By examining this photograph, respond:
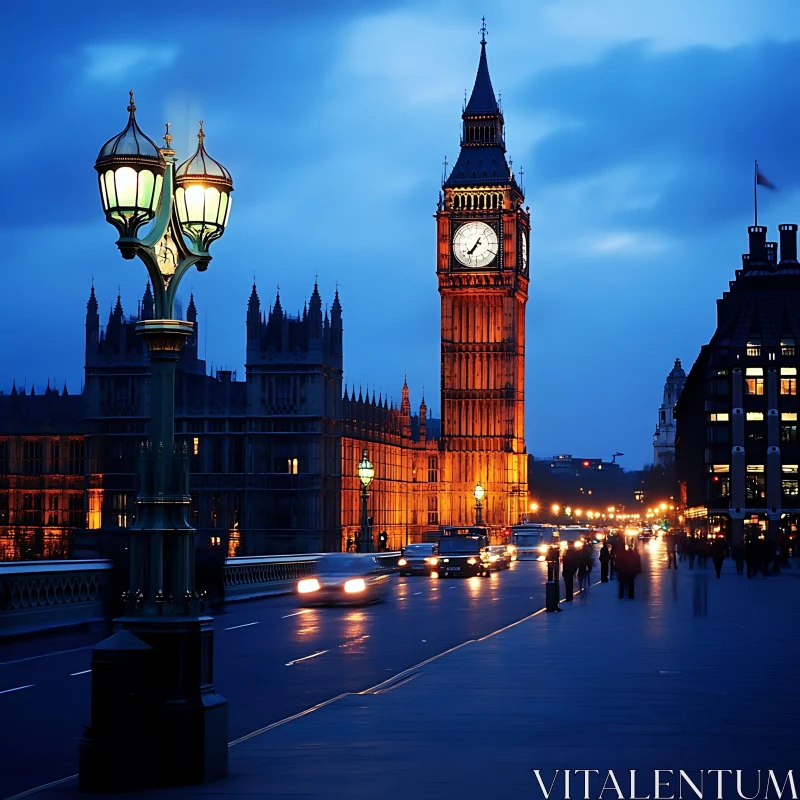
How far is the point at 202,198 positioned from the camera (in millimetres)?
13062

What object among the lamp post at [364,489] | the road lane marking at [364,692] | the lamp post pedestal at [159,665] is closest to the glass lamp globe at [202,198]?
the lamp post pedestal at [159,665]

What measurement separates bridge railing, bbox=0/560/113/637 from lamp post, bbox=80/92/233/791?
14.1 meters

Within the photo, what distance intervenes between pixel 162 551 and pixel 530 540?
286 ft

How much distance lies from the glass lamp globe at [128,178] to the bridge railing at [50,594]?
14.5 m

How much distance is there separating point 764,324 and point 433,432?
83.3 metres

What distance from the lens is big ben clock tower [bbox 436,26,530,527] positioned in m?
138

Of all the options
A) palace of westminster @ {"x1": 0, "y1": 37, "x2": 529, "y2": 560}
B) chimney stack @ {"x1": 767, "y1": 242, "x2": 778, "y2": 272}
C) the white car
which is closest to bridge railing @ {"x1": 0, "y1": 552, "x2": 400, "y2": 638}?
the white car

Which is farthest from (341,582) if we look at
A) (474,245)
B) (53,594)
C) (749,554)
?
(474,245)

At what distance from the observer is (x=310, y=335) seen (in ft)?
291

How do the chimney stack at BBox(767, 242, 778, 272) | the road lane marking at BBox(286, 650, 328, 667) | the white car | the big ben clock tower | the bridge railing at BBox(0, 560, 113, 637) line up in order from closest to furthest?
the road lane marking at BBox(286, 650, 328, 667) → the bridge railing at BBox(0, 560, 113, 637) → the white car → the big ben clock tower → the chimney stack at BBox(767, 242, 778, 272)

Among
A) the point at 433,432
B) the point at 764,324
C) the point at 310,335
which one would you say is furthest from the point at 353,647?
the point at 433,432

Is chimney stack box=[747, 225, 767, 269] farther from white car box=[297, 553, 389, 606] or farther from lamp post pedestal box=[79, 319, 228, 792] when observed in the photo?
lamp post pedestal box=[79, 319, 228, 792]

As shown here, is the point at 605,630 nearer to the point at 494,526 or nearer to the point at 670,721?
the point at 670,721

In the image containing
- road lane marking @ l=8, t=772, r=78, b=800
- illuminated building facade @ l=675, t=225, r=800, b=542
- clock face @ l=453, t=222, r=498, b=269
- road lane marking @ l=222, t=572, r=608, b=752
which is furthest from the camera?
clock face @ l=453, t=222, r=498, b=269
